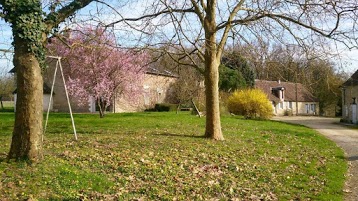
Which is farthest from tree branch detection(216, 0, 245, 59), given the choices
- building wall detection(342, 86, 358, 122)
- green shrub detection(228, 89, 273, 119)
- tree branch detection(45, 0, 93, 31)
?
building wall detection(342, 86, 358, 122)

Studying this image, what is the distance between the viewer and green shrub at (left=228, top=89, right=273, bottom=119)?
35094mm

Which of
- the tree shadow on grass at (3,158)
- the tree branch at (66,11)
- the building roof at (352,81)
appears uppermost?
the building roof at (352,81)

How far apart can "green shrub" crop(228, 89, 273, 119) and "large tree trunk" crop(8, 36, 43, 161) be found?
28.9 metres

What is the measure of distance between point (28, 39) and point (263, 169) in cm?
631

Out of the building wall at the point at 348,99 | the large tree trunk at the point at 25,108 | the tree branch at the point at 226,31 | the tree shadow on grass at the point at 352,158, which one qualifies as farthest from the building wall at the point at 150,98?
the large tree trunk at the point at 25,108

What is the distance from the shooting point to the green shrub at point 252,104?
35094 millimetres

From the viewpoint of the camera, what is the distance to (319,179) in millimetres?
9094

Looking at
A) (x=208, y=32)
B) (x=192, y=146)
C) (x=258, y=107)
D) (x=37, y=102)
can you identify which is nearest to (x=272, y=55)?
(x=208, y=32)

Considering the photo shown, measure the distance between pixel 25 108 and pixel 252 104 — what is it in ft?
96.7

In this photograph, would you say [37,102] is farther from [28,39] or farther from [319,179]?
[319,179]

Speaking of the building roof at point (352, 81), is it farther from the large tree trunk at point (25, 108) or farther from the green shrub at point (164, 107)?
the large tree trunk at point (25, 108)

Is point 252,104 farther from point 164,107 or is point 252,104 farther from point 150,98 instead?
point 150,98

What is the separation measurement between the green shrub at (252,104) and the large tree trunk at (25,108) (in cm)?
2888

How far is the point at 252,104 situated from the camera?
35.3 meters
